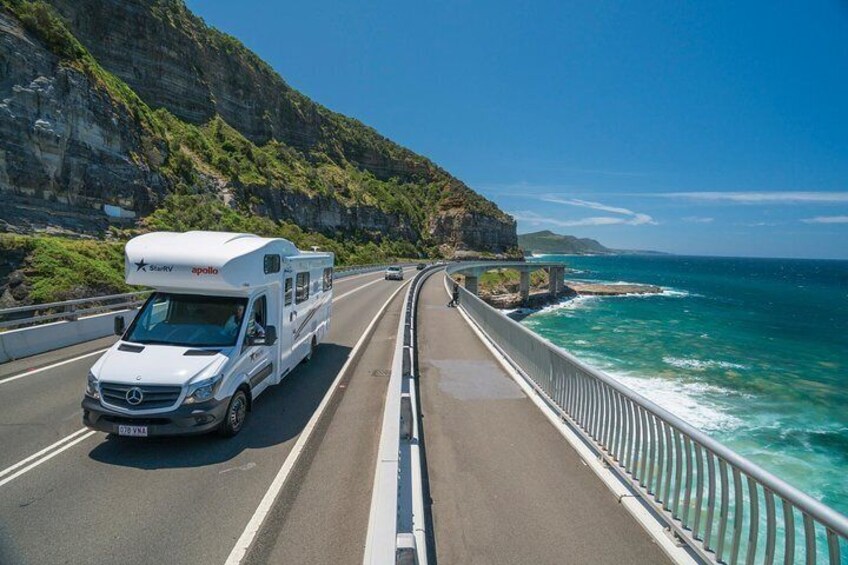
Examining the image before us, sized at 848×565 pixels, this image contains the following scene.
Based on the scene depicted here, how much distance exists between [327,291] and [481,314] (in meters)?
6.91

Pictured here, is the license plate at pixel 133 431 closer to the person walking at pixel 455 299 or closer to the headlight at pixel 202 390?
the headlight at pixel 202 390

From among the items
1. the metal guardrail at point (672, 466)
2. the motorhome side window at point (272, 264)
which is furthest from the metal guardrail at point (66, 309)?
the metal guardrail at point (672, 466)

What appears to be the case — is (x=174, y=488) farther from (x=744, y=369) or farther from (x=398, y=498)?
(x=744, y=369)

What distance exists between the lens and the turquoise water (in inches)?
671

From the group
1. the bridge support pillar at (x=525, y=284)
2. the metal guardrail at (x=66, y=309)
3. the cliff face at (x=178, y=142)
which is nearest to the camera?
the metal guardrail at (x=66, y=309)

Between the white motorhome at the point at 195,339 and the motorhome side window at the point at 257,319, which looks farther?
the motorhome side window at the point at 257,319

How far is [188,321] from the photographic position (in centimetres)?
767

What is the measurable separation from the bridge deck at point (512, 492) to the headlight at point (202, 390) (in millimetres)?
3357

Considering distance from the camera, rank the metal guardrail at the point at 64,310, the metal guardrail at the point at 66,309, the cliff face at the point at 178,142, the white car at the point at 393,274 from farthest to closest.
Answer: the white car at the point at 393,274 < the cliff face at the point at 178,142 < the metal guardrail at the point at 64,310 < the metal guardrail at the point at 66,309

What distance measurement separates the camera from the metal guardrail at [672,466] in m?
3.39

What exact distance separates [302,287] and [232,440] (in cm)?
454

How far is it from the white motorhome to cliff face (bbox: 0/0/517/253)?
74.6 feet

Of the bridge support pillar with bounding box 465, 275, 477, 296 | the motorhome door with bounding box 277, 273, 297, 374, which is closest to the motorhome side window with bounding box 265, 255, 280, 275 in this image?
the motorhome door with bounding box 277, 273, 297, 374

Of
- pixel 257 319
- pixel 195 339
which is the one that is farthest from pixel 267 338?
pixel 195 339
